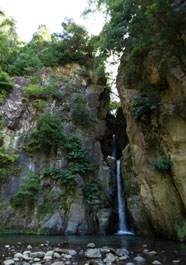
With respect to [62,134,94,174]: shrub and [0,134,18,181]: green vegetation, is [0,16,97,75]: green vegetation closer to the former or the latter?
[0,134,18,181]: green vegetation

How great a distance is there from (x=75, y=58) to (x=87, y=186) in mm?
13050

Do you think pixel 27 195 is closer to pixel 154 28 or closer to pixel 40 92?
pixel 40 92

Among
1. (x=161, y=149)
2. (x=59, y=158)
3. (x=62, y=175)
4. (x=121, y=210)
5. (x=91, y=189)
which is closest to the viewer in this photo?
(x=161, y=149)

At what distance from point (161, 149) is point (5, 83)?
13.6 metres

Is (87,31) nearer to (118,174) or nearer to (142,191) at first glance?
(118,174)

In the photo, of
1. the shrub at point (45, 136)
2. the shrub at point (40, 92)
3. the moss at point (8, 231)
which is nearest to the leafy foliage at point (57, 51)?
the shrub at point (40, 92)

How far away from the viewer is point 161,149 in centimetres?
1019

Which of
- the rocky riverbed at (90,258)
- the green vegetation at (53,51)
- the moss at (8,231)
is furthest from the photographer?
the green vegetation at (53,51)

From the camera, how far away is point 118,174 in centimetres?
1642

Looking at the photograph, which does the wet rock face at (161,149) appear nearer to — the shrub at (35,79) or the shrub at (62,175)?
Answer: the shrub at (62,175)

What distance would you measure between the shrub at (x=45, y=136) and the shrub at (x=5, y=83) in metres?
4.35

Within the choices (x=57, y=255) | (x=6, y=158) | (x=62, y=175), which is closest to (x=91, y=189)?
(x=62, y=175)

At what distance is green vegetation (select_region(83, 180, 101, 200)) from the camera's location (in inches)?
551

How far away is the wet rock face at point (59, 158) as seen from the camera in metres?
12.8
